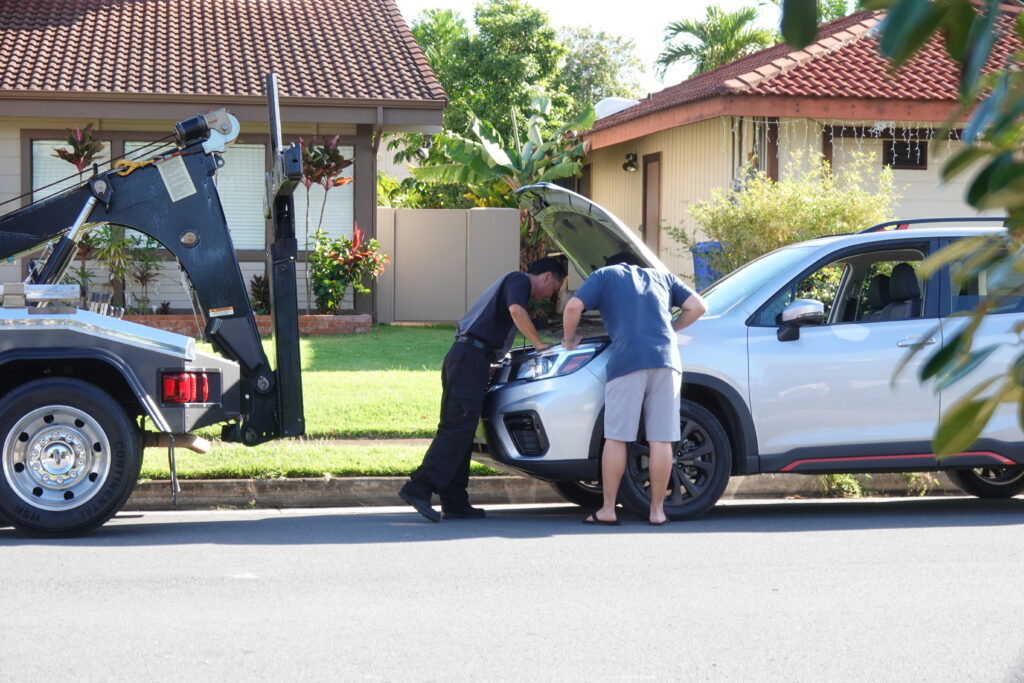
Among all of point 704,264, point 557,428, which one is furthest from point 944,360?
point 704,264

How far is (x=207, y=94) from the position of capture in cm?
1834

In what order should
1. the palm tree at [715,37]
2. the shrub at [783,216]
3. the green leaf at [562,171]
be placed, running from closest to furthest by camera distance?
1. the shrub at [783,216]
2. the green leaf at [562,171]
3. the palm tree at [715,37]

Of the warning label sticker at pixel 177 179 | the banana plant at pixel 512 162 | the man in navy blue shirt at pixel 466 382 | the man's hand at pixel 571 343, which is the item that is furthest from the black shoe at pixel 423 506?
the banana plant at pixel 512 162

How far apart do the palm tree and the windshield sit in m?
29.1

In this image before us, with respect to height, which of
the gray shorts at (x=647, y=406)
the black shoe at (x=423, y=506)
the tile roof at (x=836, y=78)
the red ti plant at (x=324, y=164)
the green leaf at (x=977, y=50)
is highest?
the tile roof at (x=836, y=78)

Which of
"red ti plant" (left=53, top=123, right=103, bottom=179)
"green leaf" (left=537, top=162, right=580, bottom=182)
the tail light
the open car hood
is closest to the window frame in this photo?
the open car hood

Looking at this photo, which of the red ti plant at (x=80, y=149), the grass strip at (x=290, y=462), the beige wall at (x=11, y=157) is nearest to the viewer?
the grass strip at (x=290, y=462)

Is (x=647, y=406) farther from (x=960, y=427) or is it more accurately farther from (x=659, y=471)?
(x=960, y=427)

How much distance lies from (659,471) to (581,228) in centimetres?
190

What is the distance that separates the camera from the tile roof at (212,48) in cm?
1875

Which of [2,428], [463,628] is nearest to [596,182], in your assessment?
[2,428]

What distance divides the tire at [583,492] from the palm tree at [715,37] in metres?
29.5

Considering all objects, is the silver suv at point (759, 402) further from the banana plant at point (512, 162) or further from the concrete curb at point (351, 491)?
the banana plant at point (512, 162)

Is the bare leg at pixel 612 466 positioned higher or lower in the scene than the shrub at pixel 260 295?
lower
